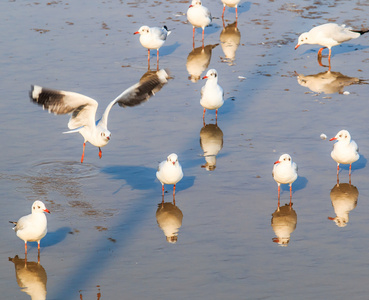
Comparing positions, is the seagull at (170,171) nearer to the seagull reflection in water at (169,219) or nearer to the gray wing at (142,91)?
the seagull reflection in water at (169,219)

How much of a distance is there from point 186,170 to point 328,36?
8.88m

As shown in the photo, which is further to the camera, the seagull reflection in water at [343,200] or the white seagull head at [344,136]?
the white seagull head at [344,136]

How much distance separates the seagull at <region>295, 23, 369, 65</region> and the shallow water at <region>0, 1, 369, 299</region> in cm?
51

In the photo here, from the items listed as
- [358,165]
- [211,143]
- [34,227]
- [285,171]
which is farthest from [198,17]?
[34,227]

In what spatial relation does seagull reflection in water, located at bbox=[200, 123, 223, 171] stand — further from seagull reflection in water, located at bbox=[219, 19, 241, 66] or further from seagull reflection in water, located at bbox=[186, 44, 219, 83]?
seagull reflection in water, located at bbox=[219, 19, 241, 66]

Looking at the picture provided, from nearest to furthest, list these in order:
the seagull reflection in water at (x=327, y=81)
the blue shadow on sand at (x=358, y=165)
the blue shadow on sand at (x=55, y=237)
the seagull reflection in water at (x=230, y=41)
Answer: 1. the blue shadow on sand at (x=55, y=237)
2. the blue shadow on sand at (x=358, y=165)
3. the seagull reflection in water at (x=327, y=81)
4. the seagull reflection in water at (x=230, y=41)

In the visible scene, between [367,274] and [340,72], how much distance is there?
34.9ft

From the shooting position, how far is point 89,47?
21422 mm

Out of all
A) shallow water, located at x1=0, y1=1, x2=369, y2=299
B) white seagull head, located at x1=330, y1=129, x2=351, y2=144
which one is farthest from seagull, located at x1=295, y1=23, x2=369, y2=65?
white seagull head, located at x1=330, y1=129, x2=351, y2=144

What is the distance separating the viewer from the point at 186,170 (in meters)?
13.6

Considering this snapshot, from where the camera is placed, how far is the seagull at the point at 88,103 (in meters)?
13.0

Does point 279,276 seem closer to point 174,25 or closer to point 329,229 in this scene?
point 329,229

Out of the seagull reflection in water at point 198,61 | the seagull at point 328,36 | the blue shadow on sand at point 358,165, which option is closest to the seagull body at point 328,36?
the seagull at point 328,36

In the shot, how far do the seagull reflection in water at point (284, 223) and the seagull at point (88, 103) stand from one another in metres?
3.40
